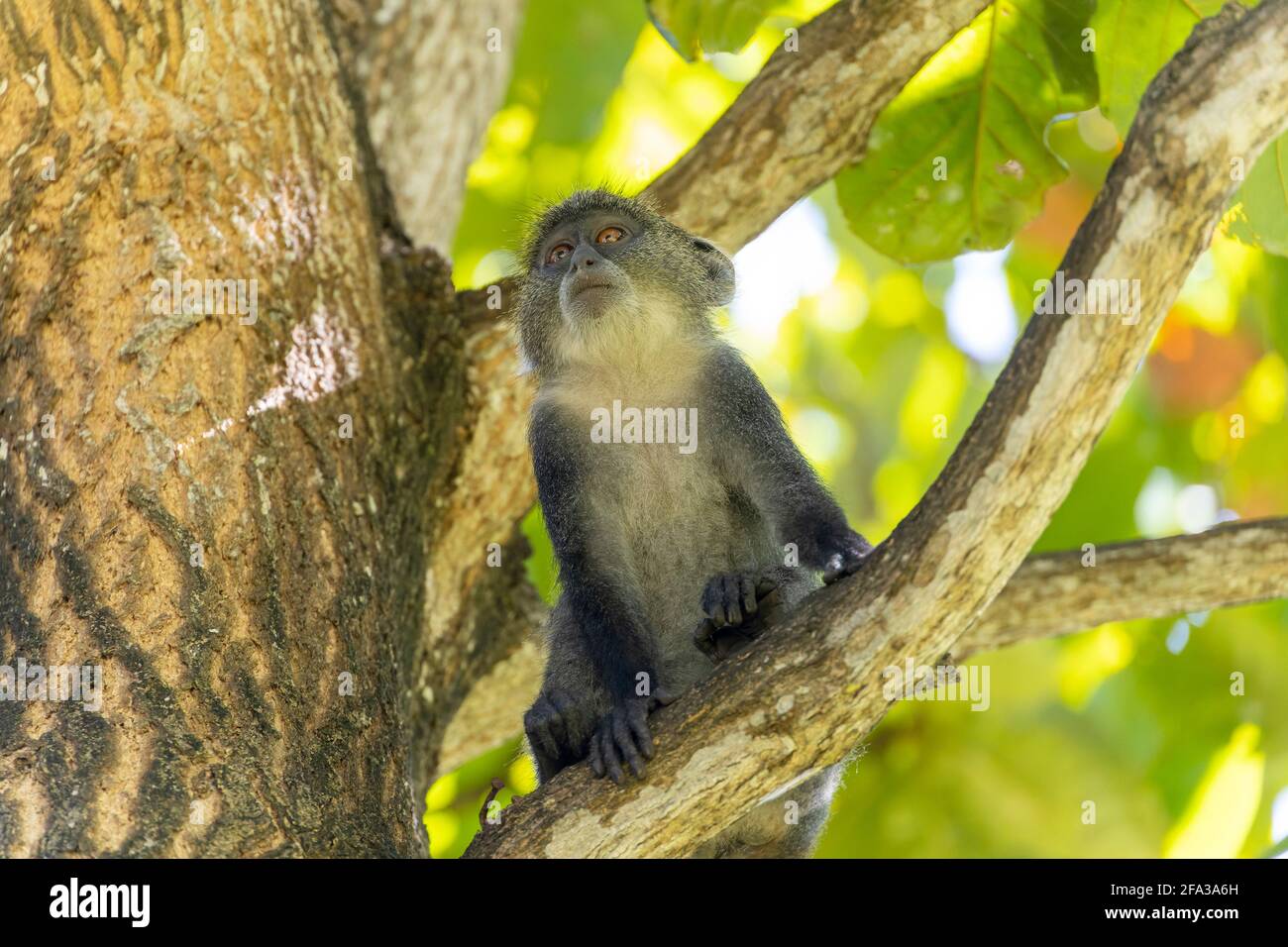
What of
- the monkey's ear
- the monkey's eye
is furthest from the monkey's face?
the monkey's ear

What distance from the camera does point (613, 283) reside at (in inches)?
257

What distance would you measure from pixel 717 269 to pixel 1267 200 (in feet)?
8.19

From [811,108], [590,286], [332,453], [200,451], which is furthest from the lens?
[590,286]

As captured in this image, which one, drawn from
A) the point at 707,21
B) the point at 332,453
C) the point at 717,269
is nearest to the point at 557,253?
the point at 717,269

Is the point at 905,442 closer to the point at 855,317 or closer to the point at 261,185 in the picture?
the point at 855,317

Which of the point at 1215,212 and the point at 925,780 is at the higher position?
the point at 1215,212

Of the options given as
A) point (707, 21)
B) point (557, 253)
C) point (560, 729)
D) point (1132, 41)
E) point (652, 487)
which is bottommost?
point (560, 729)

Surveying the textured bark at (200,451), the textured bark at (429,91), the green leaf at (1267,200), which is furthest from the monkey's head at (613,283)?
the green leaf at (1267,200)

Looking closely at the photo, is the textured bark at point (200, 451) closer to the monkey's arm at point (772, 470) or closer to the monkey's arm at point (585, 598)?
the monkey's arm at point (585, 598)

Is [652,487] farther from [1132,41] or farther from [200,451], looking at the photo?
[1132,41]

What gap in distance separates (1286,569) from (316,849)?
14.8 feet

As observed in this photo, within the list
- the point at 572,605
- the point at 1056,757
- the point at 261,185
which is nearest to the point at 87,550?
the point at 261,185

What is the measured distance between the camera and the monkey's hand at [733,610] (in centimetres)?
495

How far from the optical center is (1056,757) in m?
6.93
